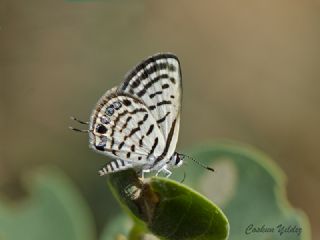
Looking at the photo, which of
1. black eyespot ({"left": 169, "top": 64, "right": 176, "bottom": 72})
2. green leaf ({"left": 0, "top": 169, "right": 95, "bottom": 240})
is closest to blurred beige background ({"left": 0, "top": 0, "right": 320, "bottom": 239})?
green leaf ({"left": 0, "top": 169, "right": 95, "bottom": 240})

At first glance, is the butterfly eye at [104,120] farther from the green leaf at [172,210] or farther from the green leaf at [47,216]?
the green leaf at [172,210]

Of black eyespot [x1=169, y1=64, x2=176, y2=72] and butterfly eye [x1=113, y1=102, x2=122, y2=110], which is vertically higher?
black eyespot [x1=169, y1=64, x2=176, y2=72]

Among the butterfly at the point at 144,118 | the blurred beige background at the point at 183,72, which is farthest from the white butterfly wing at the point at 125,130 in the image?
the blurred beige background at the point at 183,72

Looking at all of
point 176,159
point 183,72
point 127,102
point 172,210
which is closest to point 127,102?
point 127,102

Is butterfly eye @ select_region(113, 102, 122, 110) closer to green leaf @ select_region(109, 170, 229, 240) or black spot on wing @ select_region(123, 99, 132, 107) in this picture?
black spot on wing @ select_region(123, 99, 132, 107)

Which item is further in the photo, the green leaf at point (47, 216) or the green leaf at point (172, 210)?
the green leaf at point (47, 216)

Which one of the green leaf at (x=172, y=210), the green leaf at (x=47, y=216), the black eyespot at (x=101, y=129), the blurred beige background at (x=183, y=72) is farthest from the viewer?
the blurred beige background at (x=183, y=72)

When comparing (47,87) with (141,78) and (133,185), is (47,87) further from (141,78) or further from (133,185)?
(133,185)
